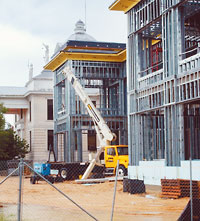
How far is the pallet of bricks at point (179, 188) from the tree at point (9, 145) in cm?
3190

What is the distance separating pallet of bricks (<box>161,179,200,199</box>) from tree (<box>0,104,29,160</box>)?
31.9 meters

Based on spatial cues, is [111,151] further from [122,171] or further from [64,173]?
[64,173]

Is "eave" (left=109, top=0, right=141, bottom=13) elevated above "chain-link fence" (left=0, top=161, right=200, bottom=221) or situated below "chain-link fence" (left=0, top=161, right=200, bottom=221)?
above

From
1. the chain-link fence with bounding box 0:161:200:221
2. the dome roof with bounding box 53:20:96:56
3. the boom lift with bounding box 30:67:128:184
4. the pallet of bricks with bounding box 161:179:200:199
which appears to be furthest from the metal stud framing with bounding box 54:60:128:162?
the pallet of bricks with bounding box 161:179:200:199

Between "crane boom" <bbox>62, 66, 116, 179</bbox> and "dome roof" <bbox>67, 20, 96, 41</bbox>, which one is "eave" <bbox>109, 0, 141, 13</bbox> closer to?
"crane boom" <bbox>62, 66, 116, 179</bbox>

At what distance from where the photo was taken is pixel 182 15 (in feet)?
70.4

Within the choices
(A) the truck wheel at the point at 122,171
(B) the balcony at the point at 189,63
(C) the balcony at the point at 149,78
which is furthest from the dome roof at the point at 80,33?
(B) the balcony at the point at 189,63

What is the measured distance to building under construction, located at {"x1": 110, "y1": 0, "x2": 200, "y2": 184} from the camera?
20.9 metres

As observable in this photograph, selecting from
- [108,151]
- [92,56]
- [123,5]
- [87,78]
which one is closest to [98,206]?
[123,5]

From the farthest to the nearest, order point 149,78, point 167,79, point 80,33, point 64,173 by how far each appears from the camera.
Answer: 1. point 80,33
2. point 64,173
3. point 149,78
4. point 167,79

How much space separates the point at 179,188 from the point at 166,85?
15.8ft

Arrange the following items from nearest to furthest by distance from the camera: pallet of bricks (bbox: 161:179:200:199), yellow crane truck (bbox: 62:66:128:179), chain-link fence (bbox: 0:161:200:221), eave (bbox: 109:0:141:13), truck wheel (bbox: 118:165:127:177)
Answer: chain-link fence (bbox: 0:161:200:221) → pallet of bricks (bbox: 161:179:200:199) → eave (bbox: 109:0:141:13) → truck wheel (bbox: 118:165:127:177) → yellow crane truck (bbox: 62:66:128:179)

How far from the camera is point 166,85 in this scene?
22.0m

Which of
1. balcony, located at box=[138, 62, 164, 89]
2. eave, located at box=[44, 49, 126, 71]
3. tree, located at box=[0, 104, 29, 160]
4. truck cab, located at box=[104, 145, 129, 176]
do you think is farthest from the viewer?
tree, located at box=[0, 104, 29, 160]
